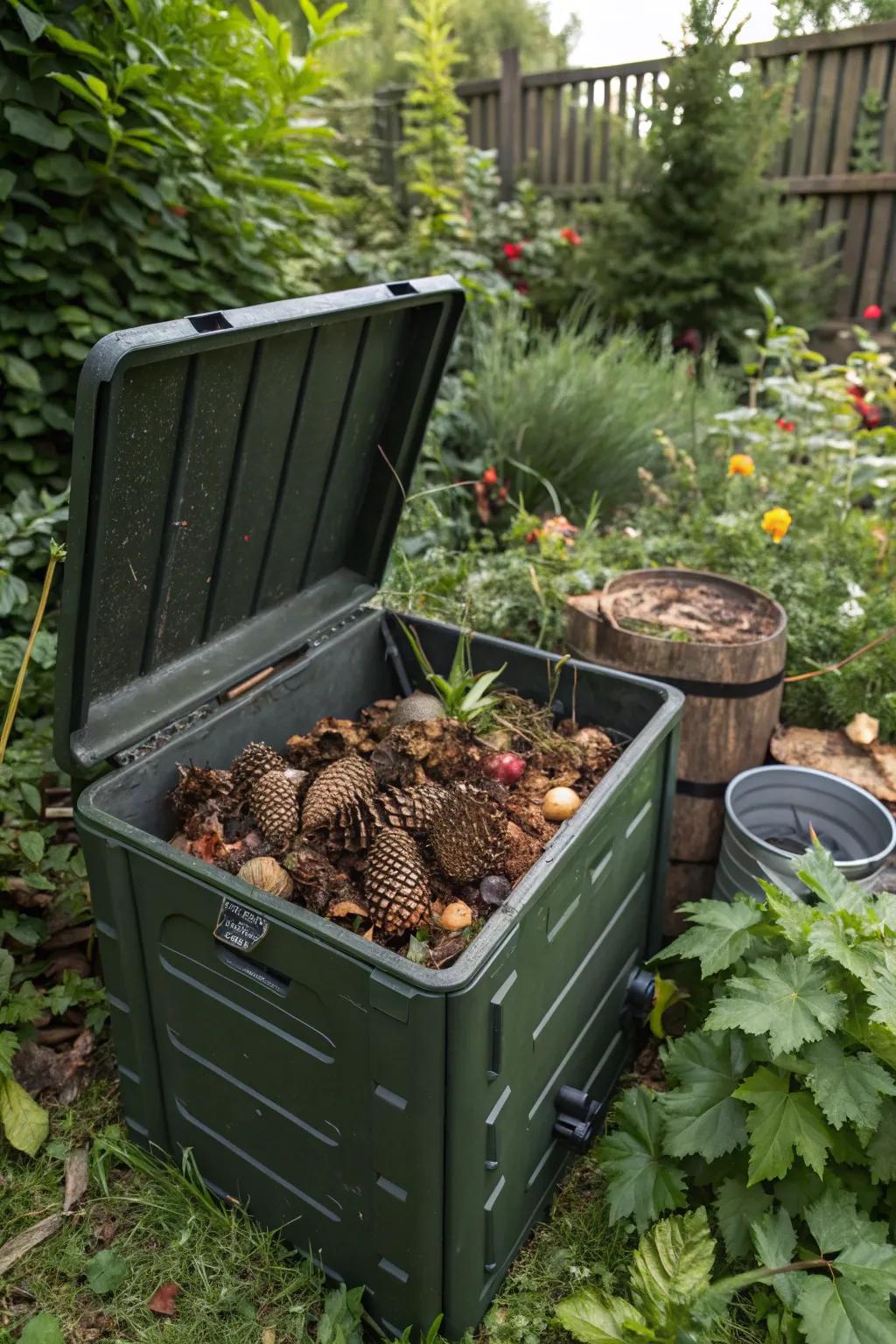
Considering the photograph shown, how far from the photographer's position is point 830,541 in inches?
132

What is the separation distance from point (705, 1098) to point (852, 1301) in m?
0.37

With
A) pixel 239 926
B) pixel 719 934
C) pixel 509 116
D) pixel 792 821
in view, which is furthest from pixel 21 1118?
pixel 509 116

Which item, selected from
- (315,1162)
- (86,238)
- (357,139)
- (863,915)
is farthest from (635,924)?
(357,139)

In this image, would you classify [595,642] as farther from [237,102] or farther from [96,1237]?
[237,102]

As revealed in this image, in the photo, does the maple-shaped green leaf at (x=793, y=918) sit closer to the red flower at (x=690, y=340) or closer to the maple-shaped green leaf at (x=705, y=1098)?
the maple-shaped green leaf at (x=705, y=1098)

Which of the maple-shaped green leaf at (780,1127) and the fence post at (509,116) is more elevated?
the fence post at (509,116)

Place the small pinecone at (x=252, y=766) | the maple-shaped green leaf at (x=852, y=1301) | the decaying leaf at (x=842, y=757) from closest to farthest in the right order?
the maple-shaped green leaf at (x=852, y=1301)
the small pinecone at (x=252, y=766)
the decaying leaf at (x=842, y=757)

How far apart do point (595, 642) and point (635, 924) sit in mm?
706

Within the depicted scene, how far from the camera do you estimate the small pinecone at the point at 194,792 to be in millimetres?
1832

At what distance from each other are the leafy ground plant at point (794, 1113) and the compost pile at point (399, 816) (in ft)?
1.33

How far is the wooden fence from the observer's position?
22.2ft

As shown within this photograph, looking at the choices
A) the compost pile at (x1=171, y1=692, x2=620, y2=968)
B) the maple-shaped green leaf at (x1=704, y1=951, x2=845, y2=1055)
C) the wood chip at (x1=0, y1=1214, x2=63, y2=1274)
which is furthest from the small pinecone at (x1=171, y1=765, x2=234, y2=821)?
the maple-shaped green leaf at (x1=704, y1=951, x2=845, y2=1055)

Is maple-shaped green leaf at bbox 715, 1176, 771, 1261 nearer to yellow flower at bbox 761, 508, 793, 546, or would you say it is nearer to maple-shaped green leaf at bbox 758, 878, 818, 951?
maple-shaped green leaf at bbox 758, 878, 818, 951

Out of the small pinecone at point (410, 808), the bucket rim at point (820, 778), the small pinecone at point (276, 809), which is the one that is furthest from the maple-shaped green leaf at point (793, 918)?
the small pinecone at point (276, 809)
